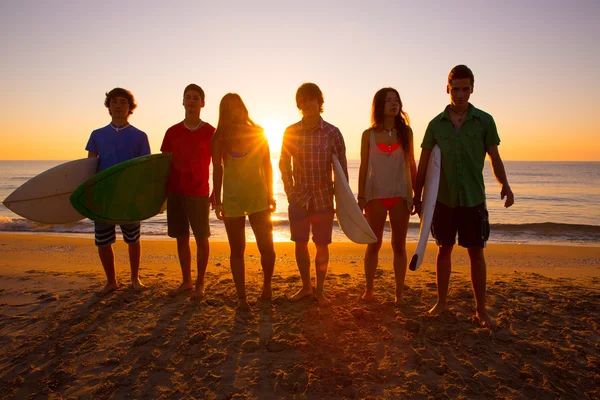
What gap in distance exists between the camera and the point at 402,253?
3172mm

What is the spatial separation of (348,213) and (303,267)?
634mm

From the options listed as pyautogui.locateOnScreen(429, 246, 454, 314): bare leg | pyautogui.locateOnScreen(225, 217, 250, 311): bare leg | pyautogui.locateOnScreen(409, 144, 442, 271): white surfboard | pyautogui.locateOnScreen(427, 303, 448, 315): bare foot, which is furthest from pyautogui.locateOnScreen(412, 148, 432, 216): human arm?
pyautogui.locateOnScreen(225, 217, 250, 311): bare leg

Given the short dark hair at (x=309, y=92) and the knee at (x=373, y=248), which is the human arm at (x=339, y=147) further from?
the knee at (x=373, y=248)

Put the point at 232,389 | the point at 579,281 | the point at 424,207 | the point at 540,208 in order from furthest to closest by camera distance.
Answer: the point at 540,208 < the point at 579,281 < the point at 424,207 < the point at 232,389

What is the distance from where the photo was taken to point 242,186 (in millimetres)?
3080

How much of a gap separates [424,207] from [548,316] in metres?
1.39

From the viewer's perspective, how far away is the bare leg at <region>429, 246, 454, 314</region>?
296cm

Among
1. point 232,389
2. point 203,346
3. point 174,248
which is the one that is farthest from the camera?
point 174,248

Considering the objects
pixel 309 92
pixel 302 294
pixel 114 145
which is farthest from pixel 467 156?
pixel 114 145

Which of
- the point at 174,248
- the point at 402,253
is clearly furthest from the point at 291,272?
the point at 174,248

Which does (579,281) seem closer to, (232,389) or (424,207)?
(424,207)

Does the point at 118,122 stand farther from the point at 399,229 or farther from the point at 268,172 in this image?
the point at 399,229

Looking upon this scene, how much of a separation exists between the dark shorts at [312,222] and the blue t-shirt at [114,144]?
5.41 ft

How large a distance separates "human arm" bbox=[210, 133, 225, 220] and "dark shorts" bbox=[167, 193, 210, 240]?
27cm
